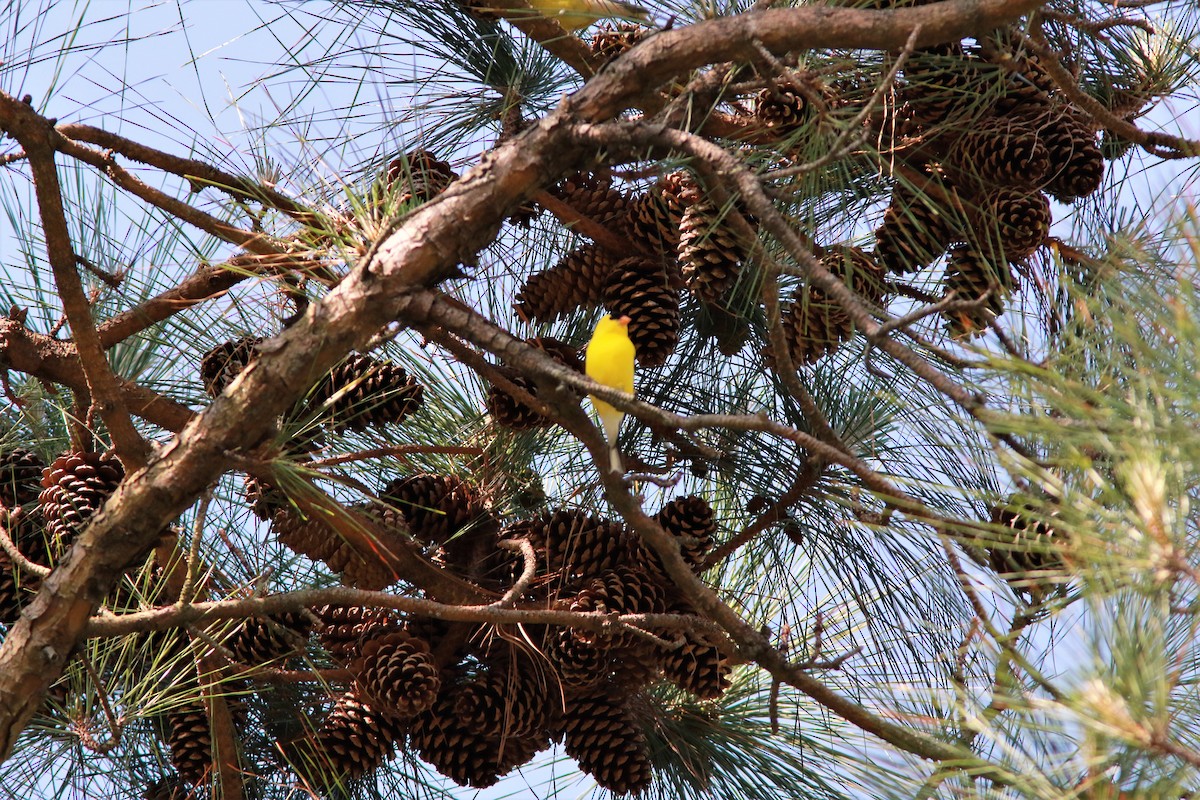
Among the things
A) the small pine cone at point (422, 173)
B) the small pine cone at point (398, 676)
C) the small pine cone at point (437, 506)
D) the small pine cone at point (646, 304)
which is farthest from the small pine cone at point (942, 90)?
the small pine cone at point (398, 676)

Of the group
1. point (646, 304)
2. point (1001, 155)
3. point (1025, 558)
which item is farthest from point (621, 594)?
point (1001, 155)

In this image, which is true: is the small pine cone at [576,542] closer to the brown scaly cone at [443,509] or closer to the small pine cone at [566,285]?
the brown scaly cone at [443,509]

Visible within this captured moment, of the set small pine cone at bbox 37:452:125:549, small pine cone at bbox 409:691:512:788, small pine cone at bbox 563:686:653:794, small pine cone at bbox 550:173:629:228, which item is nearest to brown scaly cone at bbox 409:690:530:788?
small pine cone at bbox 409:691:512:788

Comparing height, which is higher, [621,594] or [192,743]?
[621,594]

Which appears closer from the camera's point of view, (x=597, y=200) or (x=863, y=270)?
(x=863, y=270)

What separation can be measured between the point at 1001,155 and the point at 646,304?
0.53 meters

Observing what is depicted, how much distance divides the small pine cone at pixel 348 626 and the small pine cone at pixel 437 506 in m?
0.14

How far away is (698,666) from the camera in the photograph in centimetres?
153

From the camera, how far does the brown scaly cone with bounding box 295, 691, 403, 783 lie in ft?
5.14

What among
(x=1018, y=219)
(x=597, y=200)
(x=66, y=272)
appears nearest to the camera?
(x=66, y=272)

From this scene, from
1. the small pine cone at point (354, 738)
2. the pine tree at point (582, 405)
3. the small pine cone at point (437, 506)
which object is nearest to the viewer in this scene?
the pine tree at point (582, 405)

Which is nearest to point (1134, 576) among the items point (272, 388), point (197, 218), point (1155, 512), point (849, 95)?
point (1155, 512)

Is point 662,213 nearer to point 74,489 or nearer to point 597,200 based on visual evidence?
point 597,200

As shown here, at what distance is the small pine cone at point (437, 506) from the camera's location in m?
1.69
